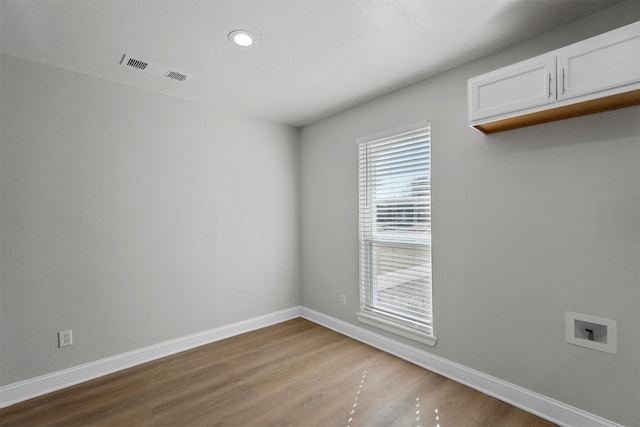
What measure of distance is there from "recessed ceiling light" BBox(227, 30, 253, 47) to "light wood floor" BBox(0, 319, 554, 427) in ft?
8.67

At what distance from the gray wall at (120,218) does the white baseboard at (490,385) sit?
4.97ft

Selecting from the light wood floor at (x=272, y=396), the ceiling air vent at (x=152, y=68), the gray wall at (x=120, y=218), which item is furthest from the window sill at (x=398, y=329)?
the ceiling air vent at (x=152, y=68)

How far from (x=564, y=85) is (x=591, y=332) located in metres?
1.52

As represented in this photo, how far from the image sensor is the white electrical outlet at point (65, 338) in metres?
2.43

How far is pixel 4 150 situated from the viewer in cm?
224

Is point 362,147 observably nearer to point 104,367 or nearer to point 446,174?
point 446,174

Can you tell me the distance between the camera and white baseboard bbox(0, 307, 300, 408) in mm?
2252

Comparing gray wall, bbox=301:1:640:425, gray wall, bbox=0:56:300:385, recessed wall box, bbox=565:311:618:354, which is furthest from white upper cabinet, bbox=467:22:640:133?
gray wall, bbox=0:56:300:385

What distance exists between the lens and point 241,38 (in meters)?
2.08

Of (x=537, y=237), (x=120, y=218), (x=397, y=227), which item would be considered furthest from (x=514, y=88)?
(x=120, y=218)

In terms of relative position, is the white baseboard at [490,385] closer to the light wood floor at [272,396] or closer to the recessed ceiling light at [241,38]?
the light wood floor at [272,396]

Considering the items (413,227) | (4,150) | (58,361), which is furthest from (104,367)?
(413,227)

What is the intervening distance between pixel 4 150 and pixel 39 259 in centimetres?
86

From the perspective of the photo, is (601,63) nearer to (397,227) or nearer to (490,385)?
(397,227)
